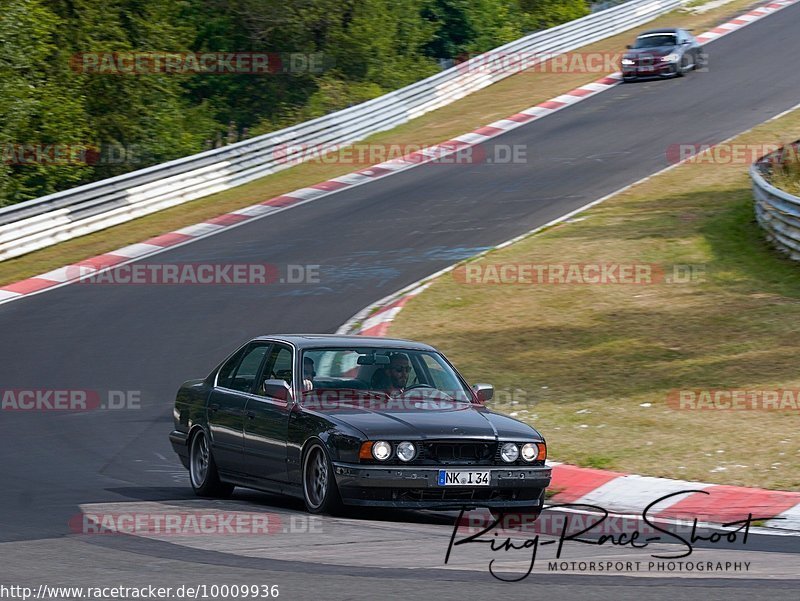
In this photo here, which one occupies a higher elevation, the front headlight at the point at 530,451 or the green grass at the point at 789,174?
the green grass at the point at 789,174

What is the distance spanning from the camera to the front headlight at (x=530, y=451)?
29.6 ft

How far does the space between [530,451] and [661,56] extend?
1136 inches

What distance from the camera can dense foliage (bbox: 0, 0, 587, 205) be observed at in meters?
31.4

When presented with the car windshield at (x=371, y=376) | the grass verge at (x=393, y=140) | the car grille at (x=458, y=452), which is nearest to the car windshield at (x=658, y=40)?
the grass verge at (x=393, y=140)

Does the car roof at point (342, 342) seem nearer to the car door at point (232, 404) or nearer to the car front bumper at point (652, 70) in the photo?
the car door at point (232, 404)

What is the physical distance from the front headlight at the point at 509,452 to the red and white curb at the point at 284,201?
13.0 meters

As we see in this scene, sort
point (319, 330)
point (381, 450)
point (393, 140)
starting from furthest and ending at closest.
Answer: point (393, 140) < point (319, 330) < point (381, 450)

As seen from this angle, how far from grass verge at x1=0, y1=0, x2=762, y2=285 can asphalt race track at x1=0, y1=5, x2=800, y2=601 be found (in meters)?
1.66

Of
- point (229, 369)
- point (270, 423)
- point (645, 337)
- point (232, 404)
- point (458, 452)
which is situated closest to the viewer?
point (458, 452)

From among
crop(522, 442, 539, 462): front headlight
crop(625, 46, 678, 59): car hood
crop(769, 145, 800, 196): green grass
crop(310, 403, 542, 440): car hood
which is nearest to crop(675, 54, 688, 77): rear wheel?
crop(625, 46, 678, 59): car hood

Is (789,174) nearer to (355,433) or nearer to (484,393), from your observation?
(484,393)

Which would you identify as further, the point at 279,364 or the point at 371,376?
the point at 279,364

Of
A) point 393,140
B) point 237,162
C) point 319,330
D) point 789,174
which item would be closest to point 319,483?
point 319,330

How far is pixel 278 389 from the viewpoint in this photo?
937 cm
